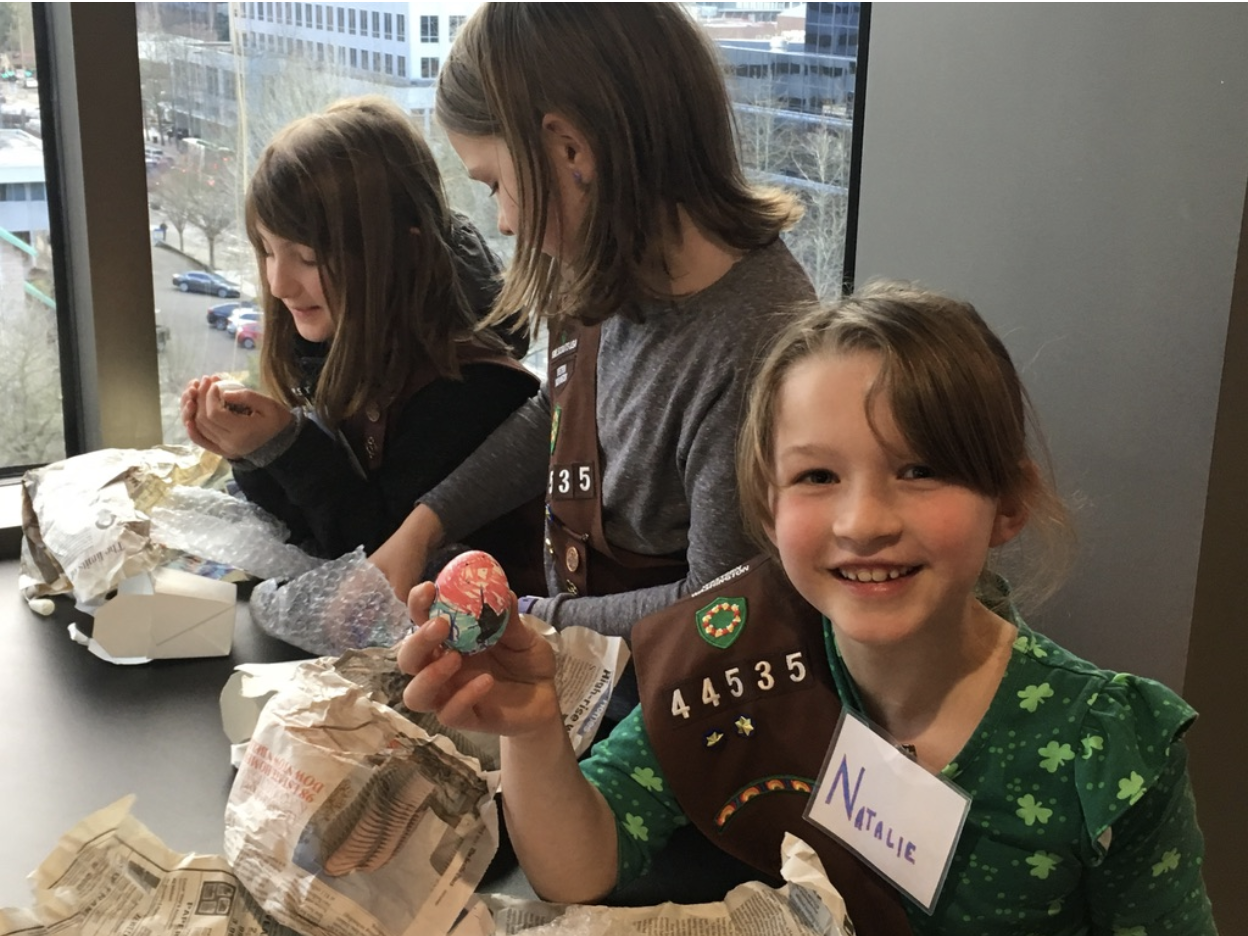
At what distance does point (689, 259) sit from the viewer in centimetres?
116

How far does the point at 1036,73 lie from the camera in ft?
4.58

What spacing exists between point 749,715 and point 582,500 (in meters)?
0.33

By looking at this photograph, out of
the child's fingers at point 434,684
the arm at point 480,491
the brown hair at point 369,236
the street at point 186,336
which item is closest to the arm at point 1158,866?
the child's fingers at point 434,684

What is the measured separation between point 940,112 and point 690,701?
34.8 inches

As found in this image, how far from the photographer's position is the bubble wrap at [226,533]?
1.41m

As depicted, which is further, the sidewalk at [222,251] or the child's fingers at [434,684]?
the sidewalk at [222,251]

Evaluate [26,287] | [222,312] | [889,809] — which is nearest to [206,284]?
[222,312]

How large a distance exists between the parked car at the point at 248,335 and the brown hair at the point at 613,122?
776 mm

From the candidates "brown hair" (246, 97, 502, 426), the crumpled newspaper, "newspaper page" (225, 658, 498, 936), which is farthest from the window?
"newspaper page" (225, 658, 498, 936)

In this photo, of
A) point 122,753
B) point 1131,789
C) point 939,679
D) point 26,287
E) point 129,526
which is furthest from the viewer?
point 26,287

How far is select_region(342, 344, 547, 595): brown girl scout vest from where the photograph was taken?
145 cm

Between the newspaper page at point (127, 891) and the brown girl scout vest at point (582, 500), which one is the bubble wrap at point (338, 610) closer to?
the brown girl scout vest at point (582, 500)

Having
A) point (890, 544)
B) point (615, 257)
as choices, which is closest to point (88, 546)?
point (615, 257)

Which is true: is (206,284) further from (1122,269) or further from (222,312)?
(1122,269)
